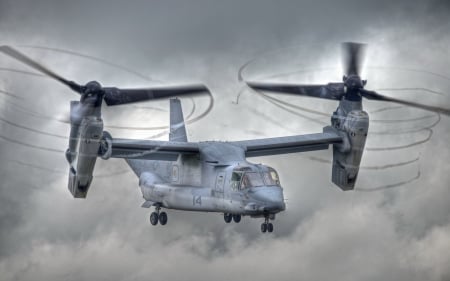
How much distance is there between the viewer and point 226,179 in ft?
163

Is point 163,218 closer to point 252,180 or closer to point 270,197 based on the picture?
point 252,180

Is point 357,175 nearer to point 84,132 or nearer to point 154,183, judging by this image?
point 154,183

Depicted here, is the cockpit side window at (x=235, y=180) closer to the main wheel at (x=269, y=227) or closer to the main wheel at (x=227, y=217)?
the main wheel at (x=269, y=227)

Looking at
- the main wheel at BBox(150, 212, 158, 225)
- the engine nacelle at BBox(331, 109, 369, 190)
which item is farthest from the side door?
the engine nacelle at BBox(331, 109, 369, 190)

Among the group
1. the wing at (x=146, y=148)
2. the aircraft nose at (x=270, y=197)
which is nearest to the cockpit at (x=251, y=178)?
the aircraft nose at (x=270, y=197)

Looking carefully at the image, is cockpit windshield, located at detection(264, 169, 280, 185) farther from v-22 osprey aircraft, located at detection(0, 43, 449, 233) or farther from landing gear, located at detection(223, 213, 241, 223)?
landing gear, located at detection(223, 213, 241, 223)

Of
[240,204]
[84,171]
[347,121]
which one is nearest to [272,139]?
[347,121]

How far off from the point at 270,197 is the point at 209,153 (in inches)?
202

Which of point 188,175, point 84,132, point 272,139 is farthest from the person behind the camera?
point 272,139

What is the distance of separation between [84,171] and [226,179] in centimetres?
666

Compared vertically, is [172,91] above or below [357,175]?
above

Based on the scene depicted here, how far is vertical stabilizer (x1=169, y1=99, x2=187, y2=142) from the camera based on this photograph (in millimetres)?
57888

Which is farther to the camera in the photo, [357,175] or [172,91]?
[357,175]

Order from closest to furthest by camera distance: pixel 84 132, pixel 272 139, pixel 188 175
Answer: pixel 84 132
pixel 188 175
pixel 272 139
